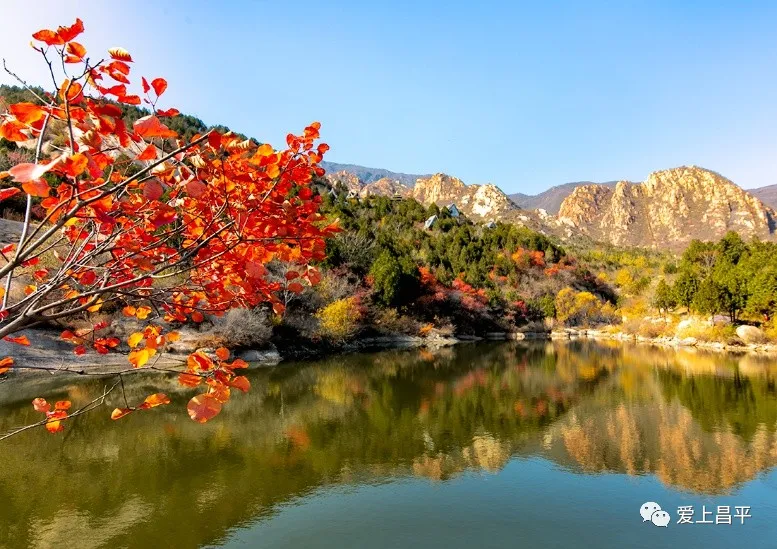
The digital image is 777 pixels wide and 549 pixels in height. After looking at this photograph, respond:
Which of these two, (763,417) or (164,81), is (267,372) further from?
(164,81)

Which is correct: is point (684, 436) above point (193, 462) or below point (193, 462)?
below

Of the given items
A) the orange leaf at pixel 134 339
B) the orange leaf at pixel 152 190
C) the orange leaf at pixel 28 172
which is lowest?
the orange leaf at pixel 134 339

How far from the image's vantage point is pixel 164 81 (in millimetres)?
1979

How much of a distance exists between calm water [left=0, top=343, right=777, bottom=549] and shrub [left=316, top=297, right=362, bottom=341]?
34.4 ft

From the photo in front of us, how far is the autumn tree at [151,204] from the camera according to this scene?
5.94 ft

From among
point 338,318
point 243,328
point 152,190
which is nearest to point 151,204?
point 152,190

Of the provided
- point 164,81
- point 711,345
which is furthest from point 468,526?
point 711,345

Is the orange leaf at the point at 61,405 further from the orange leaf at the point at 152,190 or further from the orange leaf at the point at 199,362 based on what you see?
the orange leaf at the point at 152,190

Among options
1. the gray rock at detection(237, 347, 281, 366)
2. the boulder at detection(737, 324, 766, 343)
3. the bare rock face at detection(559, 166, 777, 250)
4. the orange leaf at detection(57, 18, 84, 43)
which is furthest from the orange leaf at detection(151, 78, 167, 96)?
the bare rock face at detection(559, 166, 777, 250)

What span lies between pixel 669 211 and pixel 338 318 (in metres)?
119

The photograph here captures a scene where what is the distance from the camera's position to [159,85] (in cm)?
199

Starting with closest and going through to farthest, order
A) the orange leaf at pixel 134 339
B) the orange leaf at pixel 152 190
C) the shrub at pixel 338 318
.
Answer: the orange leaf at pixel 152 190
the orange leaf at pixel 134 339
the shrub at pixel 338 318

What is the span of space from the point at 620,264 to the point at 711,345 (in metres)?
42.2

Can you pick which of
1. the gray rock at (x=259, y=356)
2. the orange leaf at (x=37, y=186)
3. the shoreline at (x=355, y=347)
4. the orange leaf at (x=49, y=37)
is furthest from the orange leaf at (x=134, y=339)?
the gray rock at (x=259, y=356)
